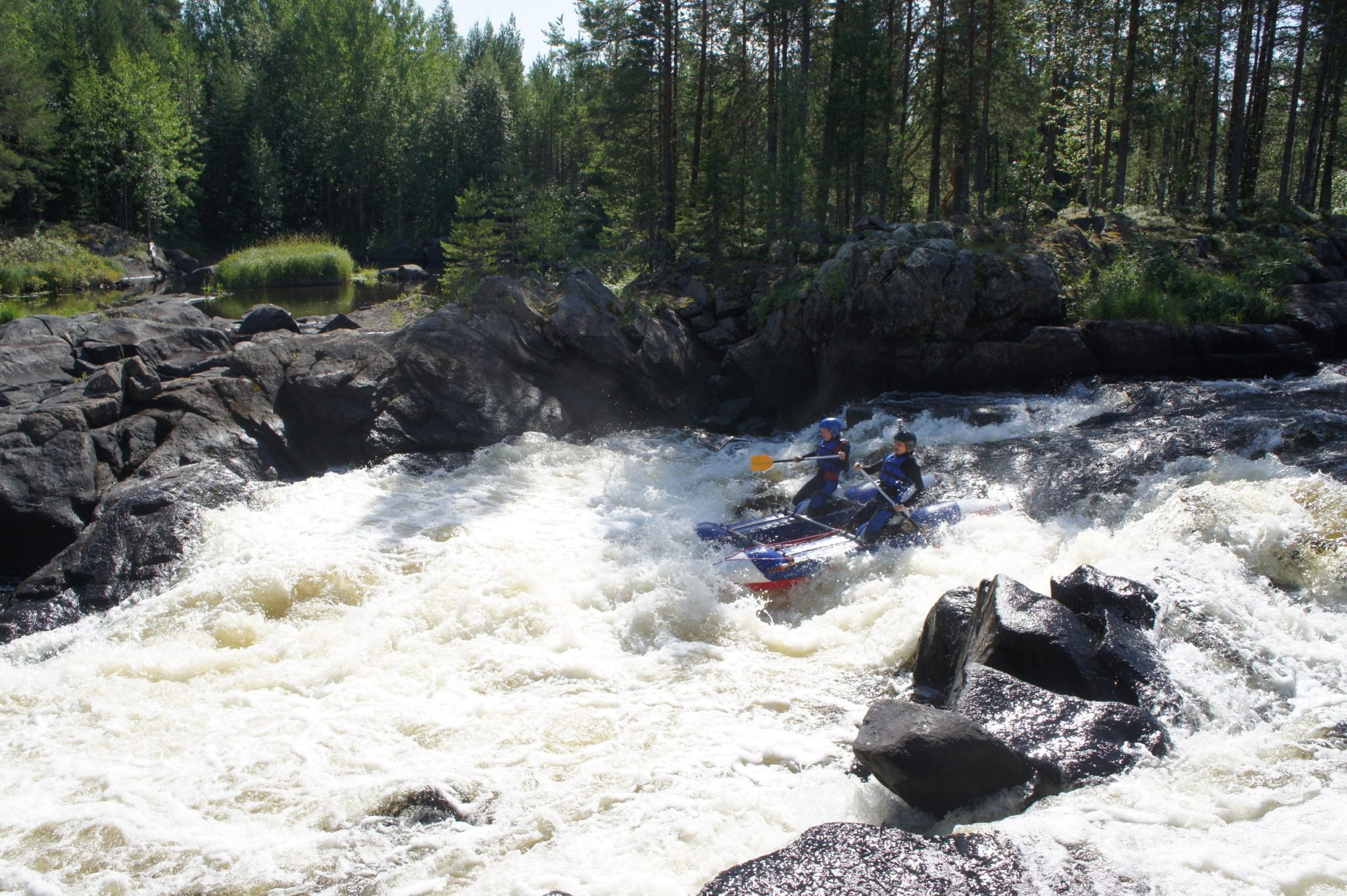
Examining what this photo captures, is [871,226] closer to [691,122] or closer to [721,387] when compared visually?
[721,387]

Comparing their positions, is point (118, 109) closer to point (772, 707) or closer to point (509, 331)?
point (509, 331)

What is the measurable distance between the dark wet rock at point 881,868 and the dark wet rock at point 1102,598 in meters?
2.87

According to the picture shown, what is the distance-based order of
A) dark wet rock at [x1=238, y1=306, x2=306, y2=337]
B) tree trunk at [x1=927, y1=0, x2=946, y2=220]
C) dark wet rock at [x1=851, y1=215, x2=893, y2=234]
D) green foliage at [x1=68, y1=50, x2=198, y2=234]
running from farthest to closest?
green foliage at [x1=68, y1=50, x2=198, y2=234] < tree trunk at [x1=927, y1=0, x2=946, y2=220] < dark wet rock at [x1=851, y1=215, x2=893, y2=234] < dark wet rock at [x1=238, y1=306, x2=306, y2=337]

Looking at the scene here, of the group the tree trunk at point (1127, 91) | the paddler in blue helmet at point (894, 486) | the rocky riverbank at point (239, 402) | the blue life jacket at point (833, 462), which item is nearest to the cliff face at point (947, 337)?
the rocky riverbank at point (239, 402)

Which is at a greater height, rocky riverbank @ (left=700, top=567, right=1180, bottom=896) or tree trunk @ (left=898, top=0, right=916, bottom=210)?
tree trunk @ (left=898, top=0, right=916, bottom=210)

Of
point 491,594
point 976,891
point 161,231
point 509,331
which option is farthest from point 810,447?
point 161,231

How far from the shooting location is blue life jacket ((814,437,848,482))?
10773mm

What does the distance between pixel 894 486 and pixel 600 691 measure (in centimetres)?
486

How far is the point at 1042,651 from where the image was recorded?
6.07 m

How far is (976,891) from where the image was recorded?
4008 mm

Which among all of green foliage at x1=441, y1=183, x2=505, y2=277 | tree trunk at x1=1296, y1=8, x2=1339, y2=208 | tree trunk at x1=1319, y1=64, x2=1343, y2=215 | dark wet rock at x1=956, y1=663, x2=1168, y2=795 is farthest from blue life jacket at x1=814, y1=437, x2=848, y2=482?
tree trunk at x1=1319, y1=64, x2=1343, y2=215

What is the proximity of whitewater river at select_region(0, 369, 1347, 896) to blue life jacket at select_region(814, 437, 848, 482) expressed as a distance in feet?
4.48

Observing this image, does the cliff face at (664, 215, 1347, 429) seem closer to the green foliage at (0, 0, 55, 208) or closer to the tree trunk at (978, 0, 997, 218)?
the tree trunk at (978, 0, 997, 218)

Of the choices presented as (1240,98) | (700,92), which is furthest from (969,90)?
(1240,98)
